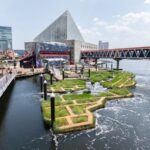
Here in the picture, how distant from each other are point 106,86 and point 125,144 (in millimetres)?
25997

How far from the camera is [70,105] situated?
88.5 ft

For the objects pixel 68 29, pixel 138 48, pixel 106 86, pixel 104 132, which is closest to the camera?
pixel 104 132

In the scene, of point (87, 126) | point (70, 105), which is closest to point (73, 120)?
point (87, 126)

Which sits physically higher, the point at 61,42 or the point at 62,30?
the point at 62,30

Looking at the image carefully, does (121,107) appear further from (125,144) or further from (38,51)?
(38,51)

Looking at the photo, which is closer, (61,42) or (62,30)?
(61,42)

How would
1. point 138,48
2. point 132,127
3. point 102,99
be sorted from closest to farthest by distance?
1. point 132,127
2. point 102,99
3. point 138,48

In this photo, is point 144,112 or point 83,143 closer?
point 83,143

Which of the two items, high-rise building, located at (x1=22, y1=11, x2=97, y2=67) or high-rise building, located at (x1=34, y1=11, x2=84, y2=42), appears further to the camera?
high-rise building, located at (x1=34, y1=11, x2=84, y2=42)

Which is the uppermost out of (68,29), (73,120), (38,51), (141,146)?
(68,29)

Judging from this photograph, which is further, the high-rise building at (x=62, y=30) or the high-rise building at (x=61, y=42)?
the high-rise building at (x=62, y=30)

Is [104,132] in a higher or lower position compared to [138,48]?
lower

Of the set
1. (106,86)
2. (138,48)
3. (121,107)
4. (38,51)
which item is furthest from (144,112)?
(38,51)

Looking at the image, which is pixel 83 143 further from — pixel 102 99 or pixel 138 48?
pixel 138 48
